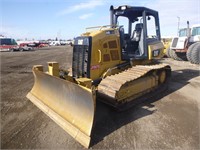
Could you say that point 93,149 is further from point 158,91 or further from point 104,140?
point 158,91

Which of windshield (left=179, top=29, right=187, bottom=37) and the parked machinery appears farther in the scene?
windshield (left=179, top=29, right=187, bottom=37)

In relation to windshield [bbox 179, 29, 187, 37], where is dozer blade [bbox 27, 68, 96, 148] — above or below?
below

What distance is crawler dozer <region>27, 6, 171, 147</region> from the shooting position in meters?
4.53

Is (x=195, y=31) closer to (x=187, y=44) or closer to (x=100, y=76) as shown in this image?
(x=187, y=44)

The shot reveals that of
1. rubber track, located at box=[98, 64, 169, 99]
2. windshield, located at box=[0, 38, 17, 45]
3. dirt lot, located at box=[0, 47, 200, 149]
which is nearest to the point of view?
dirt lot, located at box=[0, 47, 200, 149]

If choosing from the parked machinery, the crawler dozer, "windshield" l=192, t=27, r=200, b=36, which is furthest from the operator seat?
"windshield" l=192, t=27, r=200, b=36

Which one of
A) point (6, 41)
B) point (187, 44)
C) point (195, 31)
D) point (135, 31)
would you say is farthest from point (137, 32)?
point (6, 41)

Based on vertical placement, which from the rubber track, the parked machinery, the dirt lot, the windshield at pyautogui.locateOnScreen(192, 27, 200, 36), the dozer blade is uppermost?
the windshield at pyautogui.locateOnScreen(192, 27, 200, 36)

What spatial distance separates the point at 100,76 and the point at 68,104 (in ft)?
5.30

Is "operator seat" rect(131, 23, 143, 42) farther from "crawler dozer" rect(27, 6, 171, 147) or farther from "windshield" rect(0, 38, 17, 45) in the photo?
"windshield" rect(0, 38, 17, 45)

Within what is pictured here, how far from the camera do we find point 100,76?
6223 millimetres

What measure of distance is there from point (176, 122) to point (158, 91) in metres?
2.13

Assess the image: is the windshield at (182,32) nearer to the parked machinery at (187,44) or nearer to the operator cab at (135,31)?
the parked machinery at (187,44)

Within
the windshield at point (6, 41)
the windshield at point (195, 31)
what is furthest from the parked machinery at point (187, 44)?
the windshield at point (6, 41)
